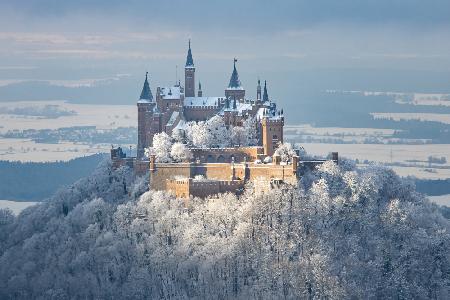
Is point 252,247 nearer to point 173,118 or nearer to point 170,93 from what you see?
point 173,118

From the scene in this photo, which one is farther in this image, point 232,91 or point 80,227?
point 232,91

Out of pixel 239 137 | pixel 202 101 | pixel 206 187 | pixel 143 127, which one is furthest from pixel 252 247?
pixel 202 101

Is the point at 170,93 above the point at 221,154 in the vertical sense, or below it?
above

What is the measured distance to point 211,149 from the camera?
13162 centimetres

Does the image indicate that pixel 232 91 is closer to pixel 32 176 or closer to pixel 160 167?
pixel 160 167

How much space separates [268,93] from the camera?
137125 millimetres

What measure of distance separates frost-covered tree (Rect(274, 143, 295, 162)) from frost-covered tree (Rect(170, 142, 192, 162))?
7.10 m

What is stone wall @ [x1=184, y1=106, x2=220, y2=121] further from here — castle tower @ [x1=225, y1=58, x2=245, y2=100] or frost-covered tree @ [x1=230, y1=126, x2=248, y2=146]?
frost-covered tree @ [x1=230, y1=126, x2=248, y2=146]

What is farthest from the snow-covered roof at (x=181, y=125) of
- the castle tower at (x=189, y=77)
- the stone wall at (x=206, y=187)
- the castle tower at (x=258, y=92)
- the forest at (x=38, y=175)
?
the forest at (x=38, y=175)

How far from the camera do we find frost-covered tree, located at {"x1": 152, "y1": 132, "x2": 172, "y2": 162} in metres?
131

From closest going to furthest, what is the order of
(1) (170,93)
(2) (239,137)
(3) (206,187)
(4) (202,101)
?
(3) (206,187), (2) (239,137), (1) (170,93), (4) (202,101)

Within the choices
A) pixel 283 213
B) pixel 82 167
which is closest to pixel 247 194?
pixel 283 213

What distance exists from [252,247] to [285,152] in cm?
1147

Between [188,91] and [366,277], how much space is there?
2850 centimetres
